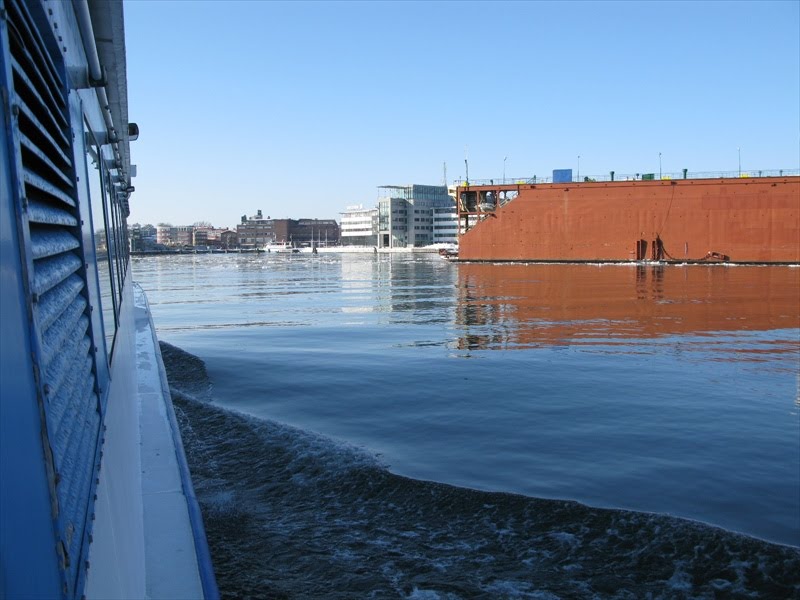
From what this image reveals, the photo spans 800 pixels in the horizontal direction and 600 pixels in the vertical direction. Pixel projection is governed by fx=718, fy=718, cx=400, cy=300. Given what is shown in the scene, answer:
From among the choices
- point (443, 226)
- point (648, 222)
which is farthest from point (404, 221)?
point (648, 222)

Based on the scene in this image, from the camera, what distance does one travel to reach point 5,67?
3.35 feet

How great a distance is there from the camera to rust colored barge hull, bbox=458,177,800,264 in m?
39.5

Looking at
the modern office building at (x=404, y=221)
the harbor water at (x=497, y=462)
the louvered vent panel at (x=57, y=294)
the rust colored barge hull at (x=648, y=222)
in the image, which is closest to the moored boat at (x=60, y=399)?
the louvered vent panel at (x=57, y=294)

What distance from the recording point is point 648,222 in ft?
138

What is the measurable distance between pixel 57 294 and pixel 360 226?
15227 centimetres

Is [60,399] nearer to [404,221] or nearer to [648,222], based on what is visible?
[648,222]

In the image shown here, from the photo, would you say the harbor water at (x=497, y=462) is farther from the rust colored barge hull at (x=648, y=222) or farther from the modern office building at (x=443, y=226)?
the modern office building at (x=443, y=226)

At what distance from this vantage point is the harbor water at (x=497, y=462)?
3.60 meters

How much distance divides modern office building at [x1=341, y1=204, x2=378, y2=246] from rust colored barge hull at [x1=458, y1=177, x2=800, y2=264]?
101698mm

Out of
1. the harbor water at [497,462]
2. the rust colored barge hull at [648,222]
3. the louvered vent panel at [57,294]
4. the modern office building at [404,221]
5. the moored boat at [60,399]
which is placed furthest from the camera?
the modern office building at [404,221]

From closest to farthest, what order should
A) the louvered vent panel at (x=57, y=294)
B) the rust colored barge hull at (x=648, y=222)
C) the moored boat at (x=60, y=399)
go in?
the moored boat at (x=60, y=399) < the louvered vent panel at (x=57, y=294) < the rust colored barge hull at (x=648, y=222)

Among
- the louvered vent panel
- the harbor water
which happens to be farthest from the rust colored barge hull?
the louvered vent panel

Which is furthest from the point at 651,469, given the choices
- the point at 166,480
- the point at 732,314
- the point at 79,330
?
the point at 732,314

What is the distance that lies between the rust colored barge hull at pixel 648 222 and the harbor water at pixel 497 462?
31014mm
